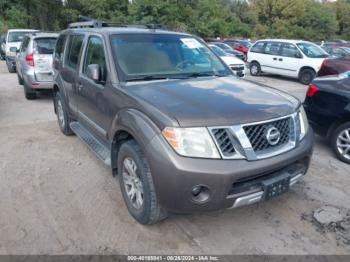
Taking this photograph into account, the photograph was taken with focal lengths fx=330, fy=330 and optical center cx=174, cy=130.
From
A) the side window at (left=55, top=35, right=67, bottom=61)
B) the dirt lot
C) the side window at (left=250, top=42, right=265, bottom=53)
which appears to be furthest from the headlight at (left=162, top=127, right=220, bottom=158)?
the side window at (left=250, top=42, right=265, bottom=53)

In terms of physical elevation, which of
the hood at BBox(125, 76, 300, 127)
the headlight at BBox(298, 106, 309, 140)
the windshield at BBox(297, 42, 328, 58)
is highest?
the hood at BBox(125, 76, 300, 127)

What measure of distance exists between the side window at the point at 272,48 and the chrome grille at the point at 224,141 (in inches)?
466

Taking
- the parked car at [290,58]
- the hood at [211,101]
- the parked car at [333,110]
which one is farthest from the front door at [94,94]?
the parked car at [290,58]

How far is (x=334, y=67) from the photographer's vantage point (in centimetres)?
885

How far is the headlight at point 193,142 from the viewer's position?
8.38ft

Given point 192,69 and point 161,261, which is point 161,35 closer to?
point 192,69

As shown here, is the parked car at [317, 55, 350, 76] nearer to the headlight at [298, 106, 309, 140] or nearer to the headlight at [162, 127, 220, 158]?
the headlight at [298, 106, 309, 140]

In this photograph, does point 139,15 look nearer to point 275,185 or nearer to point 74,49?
point 74,49

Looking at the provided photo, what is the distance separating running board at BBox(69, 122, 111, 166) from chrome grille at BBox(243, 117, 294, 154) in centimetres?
162

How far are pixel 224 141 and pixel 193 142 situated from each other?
0.25m

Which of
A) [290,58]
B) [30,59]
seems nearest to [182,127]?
[30,59]

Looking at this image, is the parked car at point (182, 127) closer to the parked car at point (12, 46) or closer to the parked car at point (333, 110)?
the parked car at point (333, 110)

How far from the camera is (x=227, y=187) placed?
2.55 meters

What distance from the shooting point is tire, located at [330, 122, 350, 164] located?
14.9ft
